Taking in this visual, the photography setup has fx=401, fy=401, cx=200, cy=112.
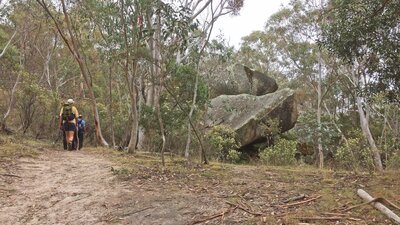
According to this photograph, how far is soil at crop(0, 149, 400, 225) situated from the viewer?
4648mm

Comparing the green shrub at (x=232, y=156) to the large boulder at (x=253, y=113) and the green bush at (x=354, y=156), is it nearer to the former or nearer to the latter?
the large boulder at (x=253, y=113)

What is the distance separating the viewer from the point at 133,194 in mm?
5711

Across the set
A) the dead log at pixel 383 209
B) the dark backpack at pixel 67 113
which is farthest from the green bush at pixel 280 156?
the dead log at pixel 383 209

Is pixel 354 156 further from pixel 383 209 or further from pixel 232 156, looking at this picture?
pixel 383 209

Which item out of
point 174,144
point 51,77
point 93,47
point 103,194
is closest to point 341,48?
point 103,194

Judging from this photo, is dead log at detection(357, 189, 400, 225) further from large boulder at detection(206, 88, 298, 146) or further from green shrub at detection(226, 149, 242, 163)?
large boulder at detection(206, 88, 298, 146)

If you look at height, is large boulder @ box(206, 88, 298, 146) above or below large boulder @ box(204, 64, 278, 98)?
below

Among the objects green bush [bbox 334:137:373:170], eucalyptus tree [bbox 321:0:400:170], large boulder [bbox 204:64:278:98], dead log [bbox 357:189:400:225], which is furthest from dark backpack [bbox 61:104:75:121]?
large boulder [bbox 204:64:278:98]

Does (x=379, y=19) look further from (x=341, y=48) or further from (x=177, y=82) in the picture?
(x=177, y=82)

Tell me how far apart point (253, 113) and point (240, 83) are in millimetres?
3623

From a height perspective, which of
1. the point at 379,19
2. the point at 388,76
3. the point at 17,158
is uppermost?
the point at 379,19

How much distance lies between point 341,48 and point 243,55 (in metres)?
22.5

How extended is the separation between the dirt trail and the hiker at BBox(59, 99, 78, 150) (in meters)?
4.25

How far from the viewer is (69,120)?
1183 centimetres
